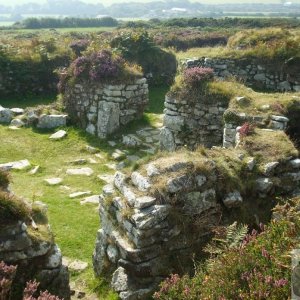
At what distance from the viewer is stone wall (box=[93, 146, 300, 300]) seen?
7188 mm

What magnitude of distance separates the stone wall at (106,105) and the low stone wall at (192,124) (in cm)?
257

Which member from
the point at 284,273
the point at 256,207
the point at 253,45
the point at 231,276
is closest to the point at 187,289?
the point at 231,276

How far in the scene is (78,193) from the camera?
12266 millimetres

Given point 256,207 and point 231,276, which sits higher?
point 231,276

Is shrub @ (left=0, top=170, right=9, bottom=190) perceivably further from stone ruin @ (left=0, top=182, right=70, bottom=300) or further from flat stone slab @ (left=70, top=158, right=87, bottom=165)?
flat stone slab @ (left=70, top=158, right=87, bottom=165)

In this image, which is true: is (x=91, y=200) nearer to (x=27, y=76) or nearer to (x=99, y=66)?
(x=99, y=66)

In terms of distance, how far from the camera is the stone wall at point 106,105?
1680 centimetres

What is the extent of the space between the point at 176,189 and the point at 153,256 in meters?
1.11

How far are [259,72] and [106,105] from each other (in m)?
6.73

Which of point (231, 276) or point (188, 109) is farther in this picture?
point (188, 109)

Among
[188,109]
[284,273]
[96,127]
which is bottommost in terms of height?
[96,127]

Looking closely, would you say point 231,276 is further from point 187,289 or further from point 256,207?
point 256,207

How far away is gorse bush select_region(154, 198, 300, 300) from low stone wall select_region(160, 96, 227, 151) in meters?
8.08

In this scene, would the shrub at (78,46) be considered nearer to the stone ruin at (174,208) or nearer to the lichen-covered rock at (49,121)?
the lichen-covered rock at (49,121)
